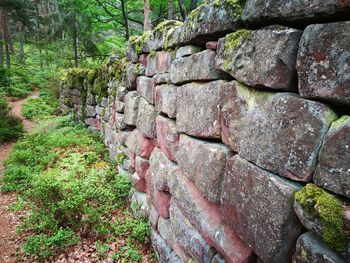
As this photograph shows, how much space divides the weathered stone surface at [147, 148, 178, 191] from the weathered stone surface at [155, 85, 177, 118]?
27.7 inches

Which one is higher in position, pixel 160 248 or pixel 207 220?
pixel 207 220

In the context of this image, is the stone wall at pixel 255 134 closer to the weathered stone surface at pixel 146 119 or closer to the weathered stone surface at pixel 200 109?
the weathered stone surface at pixel 200 109

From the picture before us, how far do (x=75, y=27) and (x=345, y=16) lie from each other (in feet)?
50.0

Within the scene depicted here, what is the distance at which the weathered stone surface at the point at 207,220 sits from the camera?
249 cm

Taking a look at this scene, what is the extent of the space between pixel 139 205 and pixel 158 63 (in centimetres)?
263

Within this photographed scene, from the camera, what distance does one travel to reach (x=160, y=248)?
4.19 m

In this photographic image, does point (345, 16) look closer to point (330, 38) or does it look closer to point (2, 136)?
point (330, 38)

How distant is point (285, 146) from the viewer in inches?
A: 72.8

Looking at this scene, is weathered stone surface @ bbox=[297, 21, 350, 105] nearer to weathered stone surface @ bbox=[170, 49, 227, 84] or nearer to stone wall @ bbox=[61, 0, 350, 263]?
stone wall @ bbox=[61, 0, 350, 263]

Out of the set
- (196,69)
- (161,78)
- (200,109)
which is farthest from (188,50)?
(161,78)

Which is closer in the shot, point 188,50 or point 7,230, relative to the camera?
point 188,50

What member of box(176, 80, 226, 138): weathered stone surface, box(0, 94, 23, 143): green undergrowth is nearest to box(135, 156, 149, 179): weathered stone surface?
box(176, 80, 226, 138): weathered stone surface

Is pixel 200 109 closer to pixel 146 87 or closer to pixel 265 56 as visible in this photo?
pixel 265 56

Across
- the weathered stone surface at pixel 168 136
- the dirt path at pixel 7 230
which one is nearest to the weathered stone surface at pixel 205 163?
the weathered stone surface at pixel 168 136
